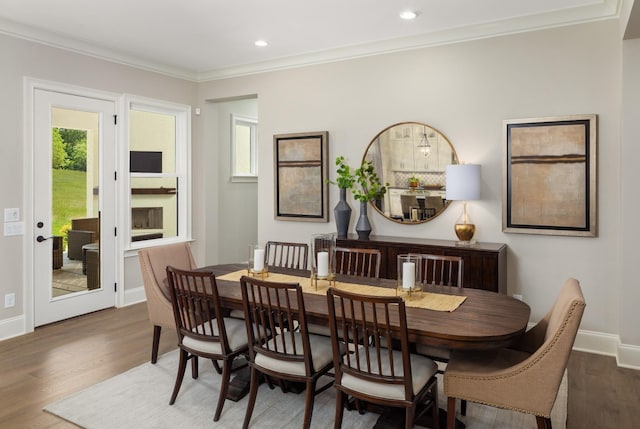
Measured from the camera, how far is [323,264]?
290 centimetres

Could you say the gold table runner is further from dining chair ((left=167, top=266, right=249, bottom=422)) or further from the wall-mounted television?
the wall-mounted television

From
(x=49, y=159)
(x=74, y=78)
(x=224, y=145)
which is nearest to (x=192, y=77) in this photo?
(x=224, y=145)

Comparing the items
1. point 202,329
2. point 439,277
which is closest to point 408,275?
point 439,277

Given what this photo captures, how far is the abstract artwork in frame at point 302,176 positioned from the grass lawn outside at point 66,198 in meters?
2.03

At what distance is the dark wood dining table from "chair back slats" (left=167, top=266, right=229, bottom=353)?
12 cm

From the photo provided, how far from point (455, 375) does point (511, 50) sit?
9.95 feet

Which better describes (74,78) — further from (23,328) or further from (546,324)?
(546,324)

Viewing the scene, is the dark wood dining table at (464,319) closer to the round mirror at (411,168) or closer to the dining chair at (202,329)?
the dining chair at (202,329)

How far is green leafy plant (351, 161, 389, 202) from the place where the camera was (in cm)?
452

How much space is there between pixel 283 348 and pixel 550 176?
107 inches

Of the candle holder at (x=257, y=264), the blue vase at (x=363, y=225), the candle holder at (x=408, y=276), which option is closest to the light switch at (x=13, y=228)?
the candle holder at (x=257, y=264)

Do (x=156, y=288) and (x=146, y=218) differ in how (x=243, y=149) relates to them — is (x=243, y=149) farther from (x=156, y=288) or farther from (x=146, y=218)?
(x=156, y=288)

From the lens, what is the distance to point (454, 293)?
276 cm

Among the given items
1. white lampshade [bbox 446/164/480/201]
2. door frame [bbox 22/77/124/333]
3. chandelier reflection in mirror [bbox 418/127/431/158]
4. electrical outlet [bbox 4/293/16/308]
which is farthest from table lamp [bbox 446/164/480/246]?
electrical outlet [bbox 4/293/16/308]
